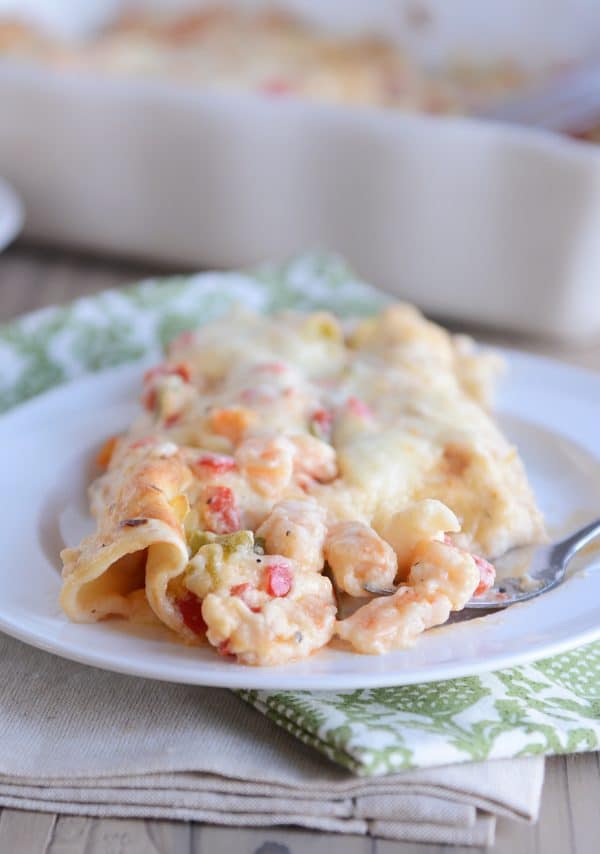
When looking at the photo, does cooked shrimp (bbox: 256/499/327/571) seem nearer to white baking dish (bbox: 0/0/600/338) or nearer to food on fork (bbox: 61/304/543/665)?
food on fork (bbox: 61/304/543/665)

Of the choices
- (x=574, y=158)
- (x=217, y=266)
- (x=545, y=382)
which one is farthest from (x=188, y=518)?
(x=217, y=266)

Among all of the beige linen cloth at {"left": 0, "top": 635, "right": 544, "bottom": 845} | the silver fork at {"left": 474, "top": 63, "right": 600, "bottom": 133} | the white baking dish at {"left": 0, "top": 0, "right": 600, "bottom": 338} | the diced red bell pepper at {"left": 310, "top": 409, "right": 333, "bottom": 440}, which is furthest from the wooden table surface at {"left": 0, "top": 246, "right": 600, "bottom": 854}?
the silver fork at {"left": 474, "top": 63, "right": 600, "bottom": 133}

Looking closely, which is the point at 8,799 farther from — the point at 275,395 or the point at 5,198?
the point at 5,198

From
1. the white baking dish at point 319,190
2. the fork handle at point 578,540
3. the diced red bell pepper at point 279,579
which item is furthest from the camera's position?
the white baking dish at point 319,190

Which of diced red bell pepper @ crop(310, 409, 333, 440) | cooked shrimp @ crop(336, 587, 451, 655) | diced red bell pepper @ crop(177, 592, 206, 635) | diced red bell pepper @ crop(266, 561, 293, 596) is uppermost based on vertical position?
diced red bell pepper @ crop(266, 561, 293, 596)

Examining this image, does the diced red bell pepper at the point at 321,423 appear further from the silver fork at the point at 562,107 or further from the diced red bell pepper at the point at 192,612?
the silver fork at the point at 562,107

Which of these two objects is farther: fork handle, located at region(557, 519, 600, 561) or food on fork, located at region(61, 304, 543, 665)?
fork handle, located at region(557, 519, 600, 561)

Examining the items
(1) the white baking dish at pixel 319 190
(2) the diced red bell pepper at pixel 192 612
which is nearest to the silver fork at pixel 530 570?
(2) the diced red bell pepper at pixel 192 612

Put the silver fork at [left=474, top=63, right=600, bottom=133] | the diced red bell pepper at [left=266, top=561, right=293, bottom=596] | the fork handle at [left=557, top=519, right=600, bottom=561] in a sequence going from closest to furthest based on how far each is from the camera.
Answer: the diced red bell pepper at [left=266, top=561, right=293, bottom=596] < the fork handle at [left=557, top=519, right=600, bottom=561] < the silver fork at [left=474, top=63, right=600, bottom=133]
